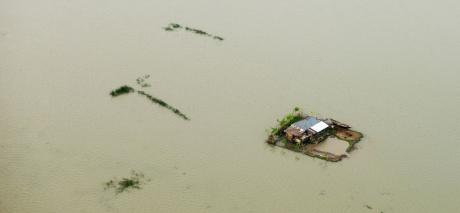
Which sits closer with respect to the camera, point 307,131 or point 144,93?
point 307,131

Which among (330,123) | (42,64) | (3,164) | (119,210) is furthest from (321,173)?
(42,64)

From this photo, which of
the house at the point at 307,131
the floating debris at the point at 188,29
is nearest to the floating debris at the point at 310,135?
the house at the point at 307,131

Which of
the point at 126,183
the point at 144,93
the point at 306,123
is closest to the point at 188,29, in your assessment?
the point at 144,93

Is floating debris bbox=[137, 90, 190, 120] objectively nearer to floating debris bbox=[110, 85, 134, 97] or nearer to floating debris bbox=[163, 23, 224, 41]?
floating debris bbox=[110, 85, 134, 97]

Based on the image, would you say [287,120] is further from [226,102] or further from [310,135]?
[226,102]

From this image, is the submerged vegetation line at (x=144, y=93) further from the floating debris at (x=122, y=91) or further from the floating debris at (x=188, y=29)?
the floating debris at (x=188, y=29)

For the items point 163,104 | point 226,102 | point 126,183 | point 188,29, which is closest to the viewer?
point 126,183
